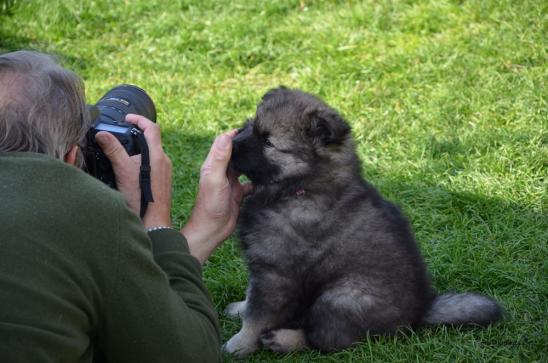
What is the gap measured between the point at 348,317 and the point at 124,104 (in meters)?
1.28

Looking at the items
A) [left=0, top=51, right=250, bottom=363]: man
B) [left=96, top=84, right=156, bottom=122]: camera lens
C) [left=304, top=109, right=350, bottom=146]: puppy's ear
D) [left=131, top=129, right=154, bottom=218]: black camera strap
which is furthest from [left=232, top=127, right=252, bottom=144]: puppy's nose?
[left=0, top=51, right=250, bottom=363]: man

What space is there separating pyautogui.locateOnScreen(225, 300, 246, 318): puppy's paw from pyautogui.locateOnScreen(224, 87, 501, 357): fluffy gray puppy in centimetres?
33

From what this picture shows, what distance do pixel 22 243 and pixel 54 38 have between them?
6.14 metres

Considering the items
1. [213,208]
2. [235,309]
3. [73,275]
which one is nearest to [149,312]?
[73,275]

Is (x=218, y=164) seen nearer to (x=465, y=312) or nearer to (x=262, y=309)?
(x=262, y=309)

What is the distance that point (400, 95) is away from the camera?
6117 mm

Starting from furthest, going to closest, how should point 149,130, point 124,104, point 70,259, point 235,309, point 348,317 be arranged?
point 235,309, point 348,317, point 124,104, point 149,130, point 70,259

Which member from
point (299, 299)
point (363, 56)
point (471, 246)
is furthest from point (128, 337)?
point (363, 56)

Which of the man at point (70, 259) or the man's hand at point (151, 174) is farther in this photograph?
the man's hand at point (151, 174)

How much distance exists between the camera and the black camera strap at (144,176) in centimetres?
265

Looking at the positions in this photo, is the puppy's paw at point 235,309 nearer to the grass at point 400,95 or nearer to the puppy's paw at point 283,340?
the grass at point 400,95

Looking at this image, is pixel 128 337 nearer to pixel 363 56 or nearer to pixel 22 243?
pixel 22 243

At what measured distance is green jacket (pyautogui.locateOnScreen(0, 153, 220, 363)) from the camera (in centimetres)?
197

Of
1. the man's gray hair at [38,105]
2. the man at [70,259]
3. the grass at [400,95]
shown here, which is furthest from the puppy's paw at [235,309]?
the man's gray hair at [38,105]
